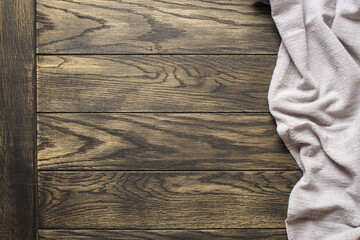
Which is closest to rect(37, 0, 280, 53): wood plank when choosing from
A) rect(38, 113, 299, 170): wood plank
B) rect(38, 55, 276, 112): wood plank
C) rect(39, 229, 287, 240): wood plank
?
rect(38, 55, 276, 112): wood plank

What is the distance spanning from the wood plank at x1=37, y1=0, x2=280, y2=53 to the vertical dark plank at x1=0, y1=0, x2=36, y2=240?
0.13ft

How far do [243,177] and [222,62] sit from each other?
266mm

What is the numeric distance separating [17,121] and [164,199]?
376 millimetres

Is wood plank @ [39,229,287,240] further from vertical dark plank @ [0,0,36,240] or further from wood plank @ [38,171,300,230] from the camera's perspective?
vertical dark plank @ [0,0,36,240]

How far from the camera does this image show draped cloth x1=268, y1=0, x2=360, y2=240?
0.64 metres

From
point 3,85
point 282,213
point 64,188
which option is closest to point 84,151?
point 64,188

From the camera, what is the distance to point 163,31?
0.69 metres

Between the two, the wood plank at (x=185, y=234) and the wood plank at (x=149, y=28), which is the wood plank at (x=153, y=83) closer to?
the wood plank at (x=149, y=28)

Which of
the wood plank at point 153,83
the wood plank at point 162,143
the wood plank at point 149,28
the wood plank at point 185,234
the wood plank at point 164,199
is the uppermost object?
the wood plank at point 149,28

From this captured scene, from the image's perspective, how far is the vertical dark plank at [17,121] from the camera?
0.67 meters

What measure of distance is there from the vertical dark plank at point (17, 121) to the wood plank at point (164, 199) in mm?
41

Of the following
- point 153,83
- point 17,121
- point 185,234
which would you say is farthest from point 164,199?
point 17,121

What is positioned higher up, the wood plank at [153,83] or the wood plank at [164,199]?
the wood plank at [153,83]

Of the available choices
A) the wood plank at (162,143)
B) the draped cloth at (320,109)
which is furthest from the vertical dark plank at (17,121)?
the draped cloth at (320,109)
